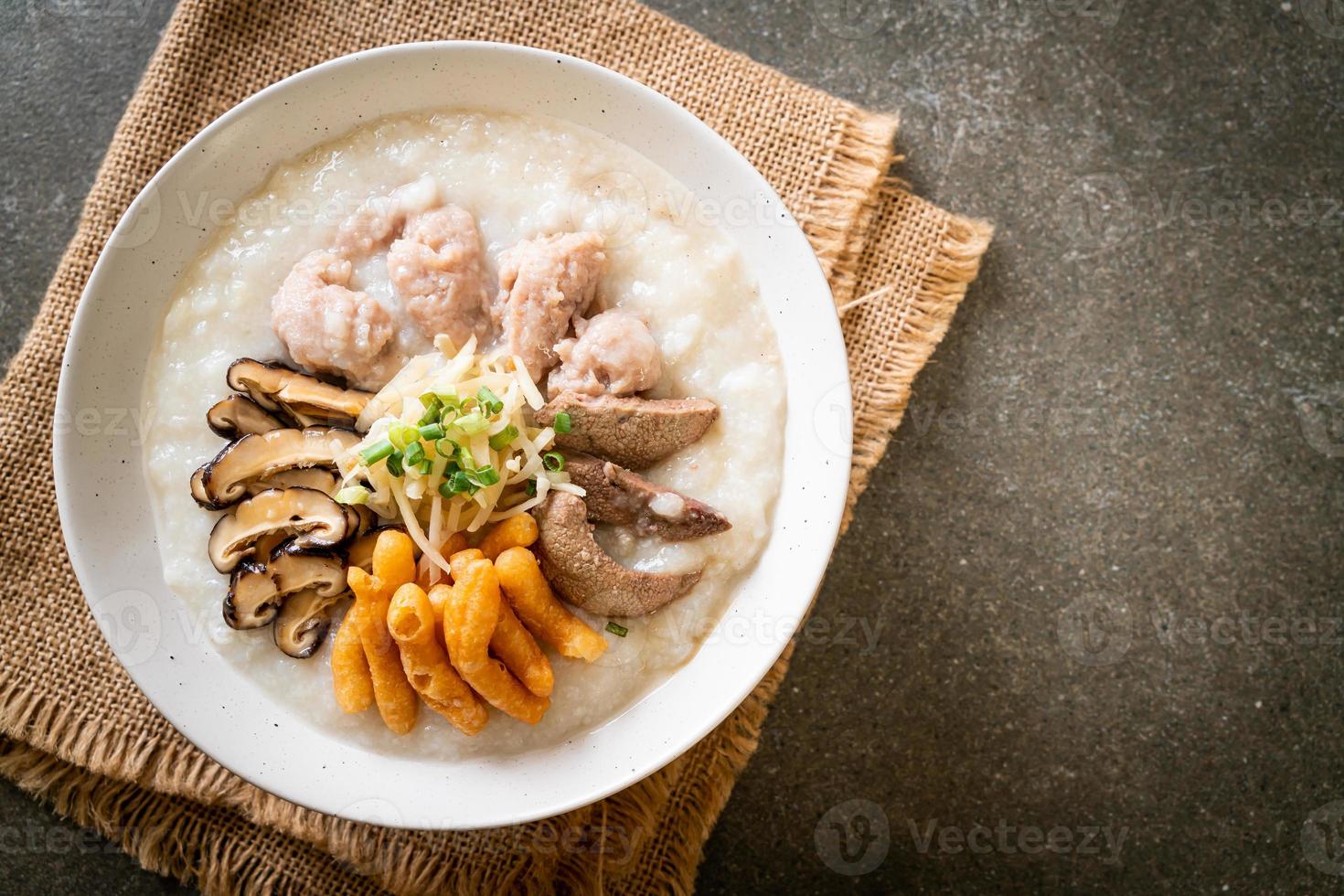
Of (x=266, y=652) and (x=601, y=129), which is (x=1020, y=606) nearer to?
(x=601, y=129)

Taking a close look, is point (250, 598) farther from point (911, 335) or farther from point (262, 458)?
point (911, 335)

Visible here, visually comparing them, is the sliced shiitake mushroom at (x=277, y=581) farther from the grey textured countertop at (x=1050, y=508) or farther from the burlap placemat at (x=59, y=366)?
the grey textured countertop at (x=1050, y=508)

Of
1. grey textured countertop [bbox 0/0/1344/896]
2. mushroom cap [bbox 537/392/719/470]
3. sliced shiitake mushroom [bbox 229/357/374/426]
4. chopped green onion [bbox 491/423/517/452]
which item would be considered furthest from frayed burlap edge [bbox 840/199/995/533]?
sliced shiitake mushroom [bbox 229/357/374/426]

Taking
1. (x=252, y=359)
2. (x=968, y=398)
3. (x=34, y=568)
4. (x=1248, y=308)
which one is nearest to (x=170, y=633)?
(x=34, y=568)

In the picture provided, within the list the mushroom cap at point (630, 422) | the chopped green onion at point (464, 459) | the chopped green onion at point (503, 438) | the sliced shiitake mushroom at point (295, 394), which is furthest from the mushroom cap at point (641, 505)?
the sliced shiitake mushroom at point (295, 394)

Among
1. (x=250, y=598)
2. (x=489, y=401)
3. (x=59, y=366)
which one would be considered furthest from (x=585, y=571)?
(x=59, y=366)

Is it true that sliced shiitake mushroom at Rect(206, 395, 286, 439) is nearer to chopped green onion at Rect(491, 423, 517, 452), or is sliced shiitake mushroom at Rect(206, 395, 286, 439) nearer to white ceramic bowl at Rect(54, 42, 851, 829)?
white ceramic bowl at Rect(54, 42, 851, 829)
